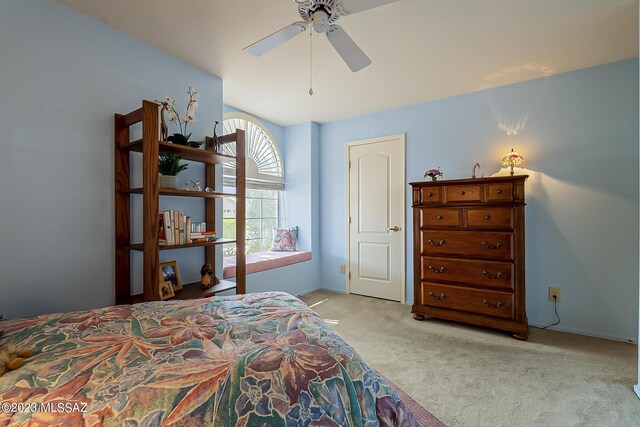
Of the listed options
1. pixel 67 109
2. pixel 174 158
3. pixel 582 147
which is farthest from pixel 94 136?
pixel 582 147

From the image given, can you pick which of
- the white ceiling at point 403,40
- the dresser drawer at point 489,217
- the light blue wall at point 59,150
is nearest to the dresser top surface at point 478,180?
the dresser drawer at point 489,217

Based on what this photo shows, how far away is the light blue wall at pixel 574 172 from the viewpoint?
2.47 metres

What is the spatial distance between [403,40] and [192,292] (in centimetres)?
254

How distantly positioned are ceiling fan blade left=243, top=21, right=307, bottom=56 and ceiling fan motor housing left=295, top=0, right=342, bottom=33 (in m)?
0.07

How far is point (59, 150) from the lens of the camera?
1.78m

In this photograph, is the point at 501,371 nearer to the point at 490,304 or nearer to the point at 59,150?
the point at 490,304

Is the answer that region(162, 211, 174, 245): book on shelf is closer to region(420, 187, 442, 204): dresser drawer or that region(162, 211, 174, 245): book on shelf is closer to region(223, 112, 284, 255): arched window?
region(223, 112, 284, 255): arched window

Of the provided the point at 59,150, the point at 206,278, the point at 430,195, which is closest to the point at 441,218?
the point at 430,195

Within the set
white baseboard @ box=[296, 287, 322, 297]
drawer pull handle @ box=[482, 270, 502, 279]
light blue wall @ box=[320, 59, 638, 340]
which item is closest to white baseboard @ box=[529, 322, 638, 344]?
light blue wall @ box=[320, 59, 638, 340]

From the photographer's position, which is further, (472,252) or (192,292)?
(472,252)

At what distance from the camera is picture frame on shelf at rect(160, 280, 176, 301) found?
2.05 metres

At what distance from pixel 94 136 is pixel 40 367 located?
1620 millimetres

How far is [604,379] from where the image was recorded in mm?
1892

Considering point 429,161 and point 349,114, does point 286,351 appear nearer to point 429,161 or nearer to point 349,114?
point 429,161
